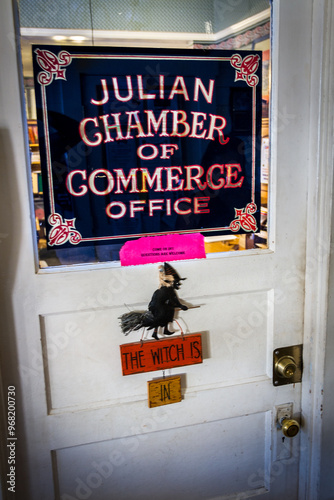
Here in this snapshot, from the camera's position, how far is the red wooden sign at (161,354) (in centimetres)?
119

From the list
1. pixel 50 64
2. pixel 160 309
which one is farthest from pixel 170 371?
pixel 50 64

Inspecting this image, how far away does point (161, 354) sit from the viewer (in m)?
1.22

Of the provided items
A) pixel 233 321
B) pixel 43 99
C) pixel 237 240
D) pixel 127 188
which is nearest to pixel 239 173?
pixel 237 240

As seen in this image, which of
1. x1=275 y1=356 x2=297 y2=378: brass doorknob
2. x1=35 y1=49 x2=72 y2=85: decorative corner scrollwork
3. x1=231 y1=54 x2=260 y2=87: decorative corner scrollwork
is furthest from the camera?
x1=275 y1=356 x2=297 y2=378: brass doorknob

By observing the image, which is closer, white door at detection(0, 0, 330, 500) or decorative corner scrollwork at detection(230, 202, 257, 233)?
white door at detection(0, 0, 330, 500)

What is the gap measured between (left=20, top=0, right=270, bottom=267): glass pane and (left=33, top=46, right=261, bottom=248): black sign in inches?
0.8

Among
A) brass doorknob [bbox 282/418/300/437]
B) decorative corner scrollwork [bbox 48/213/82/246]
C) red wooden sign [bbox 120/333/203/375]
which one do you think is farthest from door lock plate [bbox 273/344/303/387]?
decorative corner scrollwork [bbox 48/213/82/246]

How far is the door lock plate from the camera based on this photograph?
1.32 m

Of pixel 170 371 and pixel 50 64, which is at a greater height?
pixel 50 64

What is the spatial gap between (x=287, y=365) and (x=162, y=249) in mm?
562

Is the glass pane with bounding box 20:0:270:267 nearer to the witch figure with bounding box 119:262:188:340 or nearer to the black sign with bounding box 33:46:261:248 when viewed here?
the black sign with bounding box 33:46:261:248

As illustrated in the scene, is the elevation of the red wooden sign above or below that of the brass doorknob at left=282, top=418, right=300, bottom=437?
above

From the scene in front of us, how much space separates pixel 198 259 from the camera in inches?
47.5

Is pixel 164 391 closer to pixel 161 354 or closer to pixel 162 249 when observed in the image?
pixel 161 354
